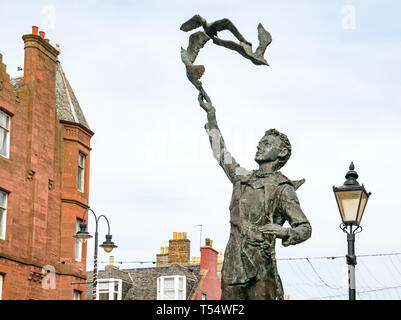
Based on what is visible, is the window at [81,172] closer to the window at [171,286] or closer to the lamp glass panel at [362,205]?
the window at [171,286]

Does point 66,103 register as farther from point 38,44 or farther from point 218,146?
point 218,146

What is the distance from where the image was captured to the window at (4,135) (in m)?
30.5

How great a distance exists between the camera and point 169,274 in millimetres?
45594

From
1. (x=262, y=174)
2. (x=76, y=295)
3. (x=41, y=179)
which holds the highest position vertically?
(x=41, y=179)

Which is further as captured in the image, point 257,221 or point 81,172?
point 81,172

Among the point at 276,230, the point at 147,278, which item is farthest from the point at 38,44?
the point at 276,230

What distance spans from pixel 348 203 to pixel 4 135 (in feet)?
71.0

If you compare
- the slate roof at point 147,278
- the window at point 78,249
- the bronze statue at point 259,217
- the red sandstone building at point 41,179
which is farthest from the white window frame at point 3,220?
the bronze statue at point 259,217

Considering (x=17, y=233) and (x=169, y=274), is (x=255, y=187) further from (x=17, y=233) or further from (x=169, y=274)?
(x=169, y=274)

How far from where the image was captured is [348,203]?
11.3m

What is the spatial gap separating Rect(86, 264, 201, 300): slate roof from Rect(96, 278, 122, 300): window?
365 mm

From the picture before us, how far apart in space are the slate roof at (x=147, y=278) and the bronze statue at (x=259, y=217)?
3830 cm

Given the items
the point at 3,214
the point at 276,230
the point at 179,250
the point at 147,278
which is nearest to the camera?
the point at 276,230
